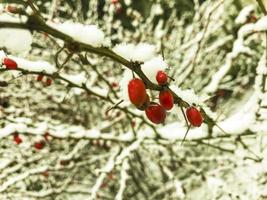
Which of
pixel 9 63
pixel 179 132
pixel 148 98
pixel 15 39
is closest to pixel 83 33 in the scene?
pixel 15 39

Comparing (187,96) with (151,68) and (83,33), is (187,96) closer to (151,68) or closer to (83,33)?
(151,68)

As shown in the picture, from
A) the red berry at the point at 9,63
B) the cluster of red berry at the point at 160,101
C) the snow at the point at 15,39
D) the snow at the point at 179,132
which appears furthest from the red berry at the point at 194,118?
the snow at the point at 179,132

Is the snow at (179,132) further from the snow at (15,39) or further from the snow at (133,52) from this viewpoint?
the snow at (15,39)

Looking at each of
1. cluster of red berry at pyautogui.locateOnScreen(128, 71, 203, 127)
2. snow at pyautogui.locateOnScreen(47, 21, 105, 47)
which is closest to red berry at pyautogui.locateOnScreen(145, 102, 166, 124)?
cluster of red berry at pyautogui.locateOnScreen(128, 71, 203, 127)

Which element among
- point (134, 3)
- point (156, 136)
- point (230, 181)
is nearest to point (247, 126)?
point (156, 136)

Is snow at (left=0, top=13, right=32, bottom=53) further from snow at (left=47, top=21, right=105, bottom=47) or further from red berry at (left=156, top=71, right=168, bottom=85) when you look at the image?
red berry at (left=156, top=71, right=168, bottom=85)

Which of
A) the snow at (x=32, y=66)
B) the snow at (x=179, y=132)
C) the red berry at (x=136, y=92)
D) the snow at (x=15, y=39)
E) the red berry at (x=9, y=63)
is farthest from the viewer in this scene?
the snow at (x=179, y=132)
